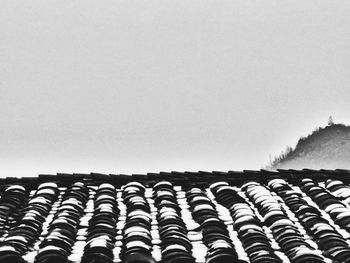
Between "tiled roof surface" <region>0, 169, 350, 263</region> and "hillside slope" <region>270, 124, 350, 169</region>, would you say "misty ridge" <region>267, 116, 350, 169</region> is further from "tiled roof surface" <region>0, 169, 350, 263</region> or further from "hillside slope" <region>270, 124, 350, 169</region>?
"tiled roof surface" <region>0, 169, 350, 263</region>

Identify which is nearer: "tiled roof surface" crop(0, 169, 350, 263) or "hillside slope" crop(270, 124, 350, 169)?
"tiled roof surface" crop(0, 169, 350, 263)

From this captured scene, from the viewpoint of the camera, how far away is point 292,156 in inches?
1644

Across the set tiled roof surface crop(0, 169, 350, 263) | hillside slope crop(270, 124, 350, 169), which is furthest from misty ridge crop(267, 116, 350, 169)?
tiled roof surface crop(0, 169, 350, 263)

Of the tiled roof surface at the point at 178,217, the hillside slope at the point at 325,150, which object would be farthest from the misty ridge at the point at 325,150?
the tiled roof surface at the point at 178,217

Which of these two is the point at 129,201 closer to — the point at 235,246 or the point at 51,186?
the point at 51,186

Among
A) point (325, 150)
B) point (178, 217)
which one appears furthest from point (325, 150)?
point (178, 217)

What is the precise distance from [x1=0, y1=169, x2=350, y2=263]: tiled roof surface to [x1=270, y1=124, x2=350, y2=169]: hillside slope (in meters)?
32.0

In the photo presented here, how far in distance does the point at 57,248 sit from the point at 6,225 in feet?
4.15

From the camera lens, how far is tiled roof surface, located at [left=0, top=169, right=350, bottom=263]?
6719 mm

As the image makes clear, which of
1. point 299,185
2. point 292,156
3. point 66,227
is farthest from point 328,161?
point 66,227

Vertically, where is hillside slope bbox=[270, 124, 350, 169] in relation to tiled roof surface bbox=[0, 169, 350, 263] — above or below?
above

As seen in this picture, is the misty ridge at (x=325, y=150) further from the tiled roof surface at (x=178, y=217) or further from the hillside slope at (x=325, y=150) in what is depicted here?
the tiled roof surface at (x=178, y=217)

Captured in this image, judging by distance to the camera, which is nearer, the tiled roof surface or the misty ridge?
the tiled roof surface

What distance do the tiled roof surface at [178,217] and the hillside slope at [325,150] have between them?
32.0 metres
